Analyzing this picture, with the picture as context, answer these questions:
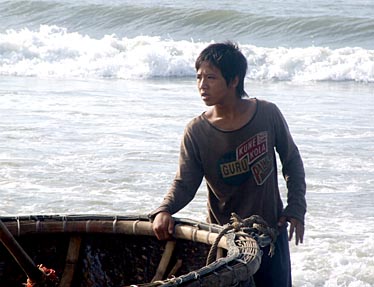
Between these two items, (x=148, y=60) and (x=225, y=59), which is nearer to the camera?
(x=225, y=59)

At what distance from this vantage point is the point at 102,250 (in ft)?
12.0

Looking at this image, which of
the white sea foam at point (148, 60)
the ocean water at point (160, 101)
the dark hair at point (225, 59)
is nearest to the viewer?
the dark hair at point (225, 59)

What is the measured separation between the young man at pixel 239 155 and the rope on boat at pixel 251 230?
0.14m

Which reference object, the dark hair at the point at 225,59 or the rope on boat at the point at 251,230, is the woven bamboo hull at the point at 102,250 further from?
the dark hair at the point at 225,59

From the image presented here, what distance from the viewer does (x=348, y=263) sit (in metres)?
5.19

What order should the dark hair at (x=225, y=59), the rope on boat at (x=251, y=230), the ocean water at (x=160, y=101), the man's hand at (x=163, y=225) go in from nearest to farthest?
the rope on boat at (x=251, y=230)
the dark hair at (x=225, y=59)
the man's hand at (x=163, y=225)
the ocean water at (x=160, y=101)

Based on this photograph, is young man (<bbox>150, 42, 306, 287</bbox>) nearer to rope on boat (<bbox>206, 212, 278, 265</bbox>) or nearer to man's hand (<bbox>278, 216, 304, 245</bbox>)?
man's hand (<bbox>278, 216, 304, 245</bbox>)

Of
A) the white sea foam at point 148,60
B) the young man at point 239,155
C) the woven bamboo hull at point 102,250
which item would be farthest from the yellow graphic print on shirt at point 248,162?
the white sea foam at point 148,60

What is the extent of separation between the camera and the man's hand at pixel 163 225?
3.38m

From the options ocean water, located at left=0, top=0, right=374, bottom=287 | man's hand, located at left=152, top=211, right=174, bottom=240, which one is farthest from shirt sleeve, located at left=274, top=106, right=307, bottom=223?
ocean water, located at left=0, top=0, right=374, bottom=287

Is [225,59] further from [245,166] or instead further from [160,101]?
[160,101]

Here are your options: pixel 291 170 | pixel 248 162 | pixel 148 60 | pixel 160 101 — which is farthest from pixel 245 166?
pixel 148 60

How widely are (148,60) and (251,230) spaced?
12549 mm

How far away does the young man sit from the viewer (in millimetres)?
3223
